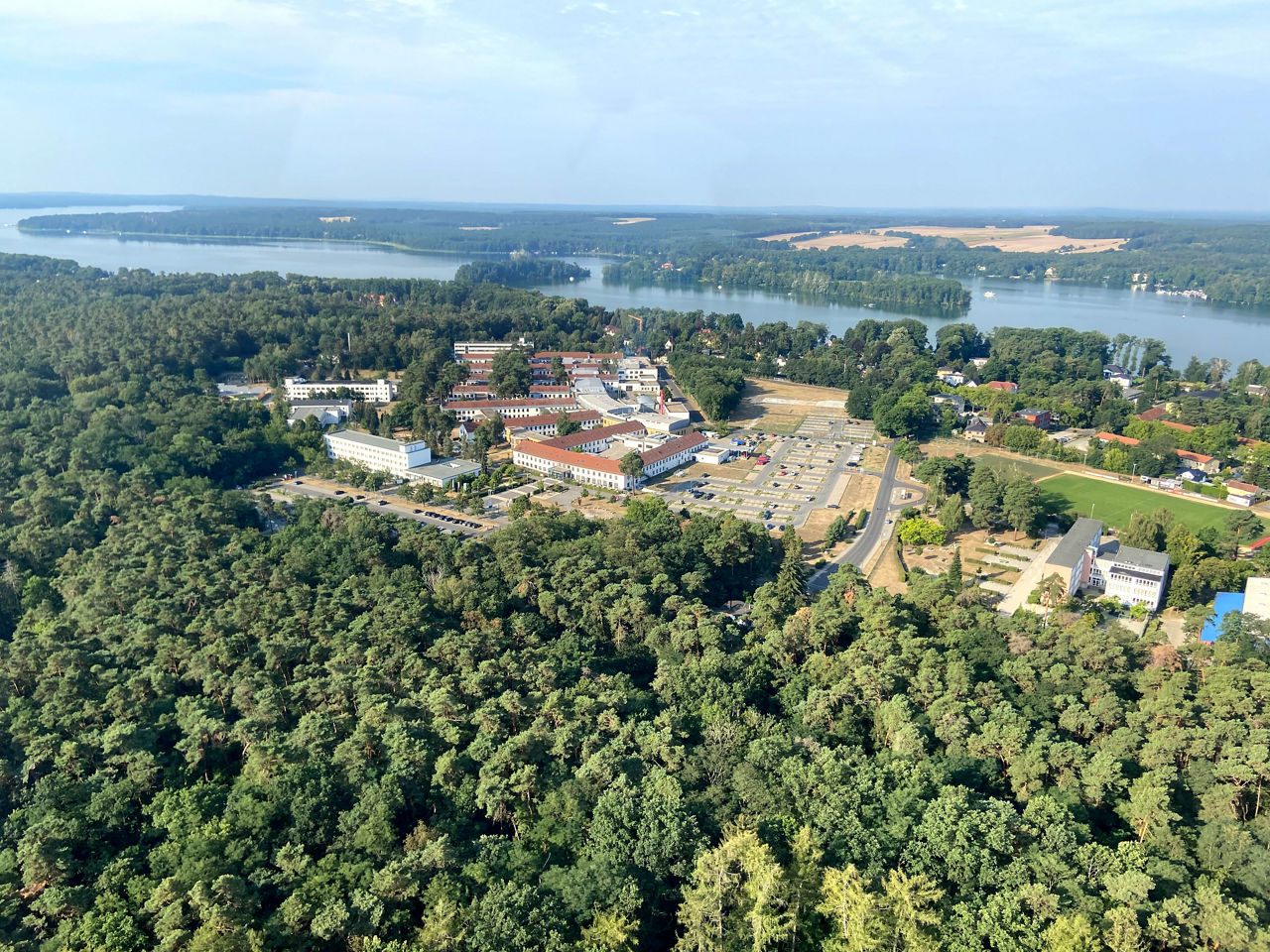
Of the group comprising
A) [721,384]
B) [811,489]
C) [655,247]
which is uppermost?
[655,247]

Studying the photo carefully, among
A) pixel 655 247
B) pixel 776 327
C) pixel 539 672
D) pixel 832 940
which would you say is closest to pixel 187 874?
pixel 539 672

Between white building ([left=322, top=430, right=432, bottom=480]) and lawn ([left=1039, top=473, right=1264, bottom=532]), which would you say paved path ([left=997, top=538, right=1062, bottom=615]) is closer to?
lawn ([left=1039, top=473, right=1264, bottom=532])

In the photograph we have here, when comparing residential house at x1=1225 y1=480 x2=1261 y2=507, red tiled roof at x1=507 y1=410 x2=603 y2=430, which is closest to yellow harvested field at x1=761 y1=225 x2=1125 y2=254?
residential house at x1=1225 y1=480 x2=1261 y2=507

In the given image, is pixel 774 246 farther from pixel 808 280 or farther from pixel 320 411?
pixel 320 411

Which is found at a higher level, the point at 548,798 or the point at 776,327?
the point at 776,327

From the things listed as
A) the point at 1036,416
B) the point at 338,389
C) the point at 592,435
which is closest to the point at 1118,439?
the point at 1036,416

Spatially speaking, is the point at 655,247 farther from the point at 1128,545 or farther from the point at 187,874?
the point at 187,874
